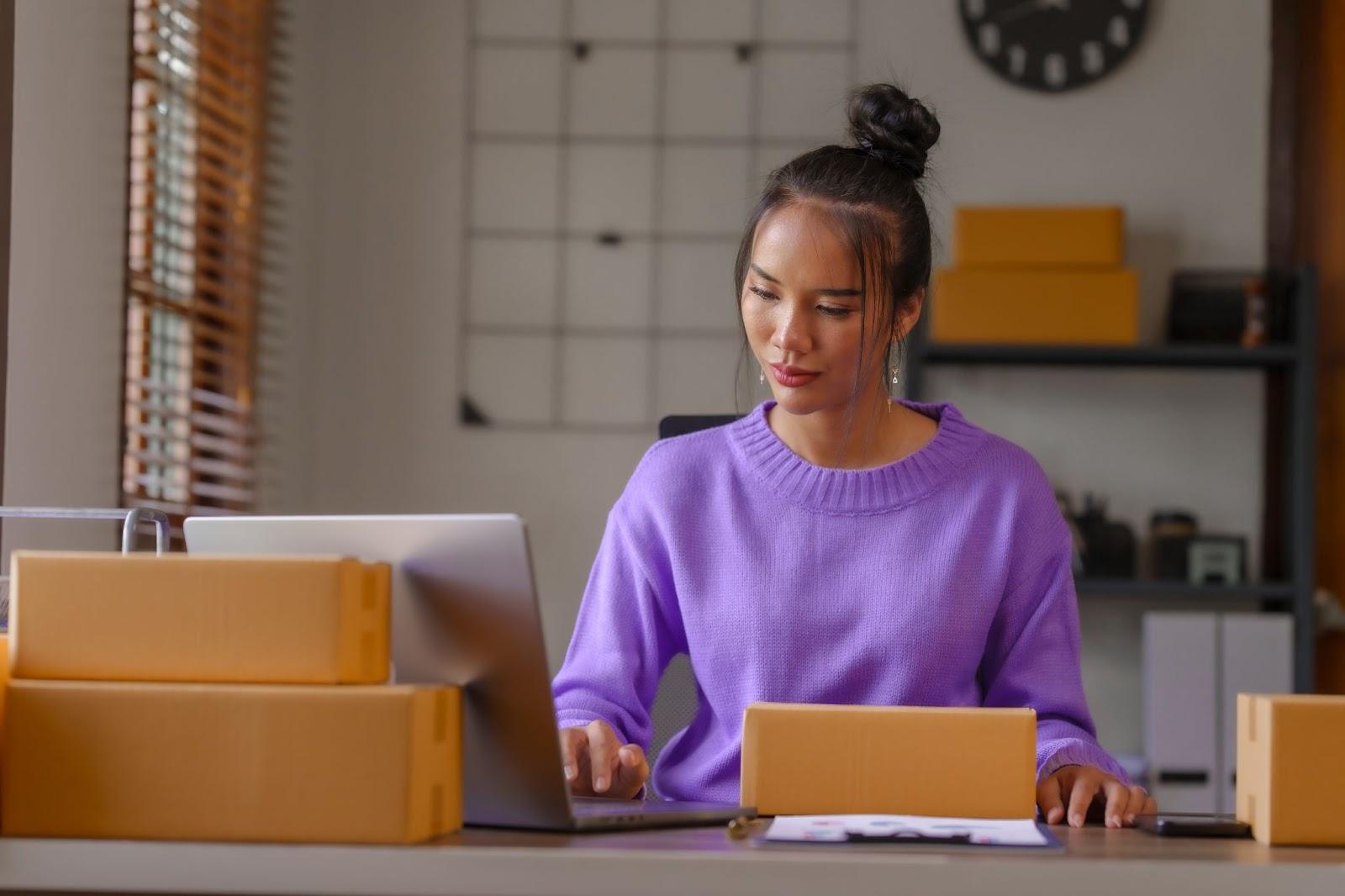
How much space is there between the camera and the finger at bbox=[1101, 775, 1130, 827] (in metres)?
1.26

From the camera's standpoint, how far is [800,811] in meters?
1.15

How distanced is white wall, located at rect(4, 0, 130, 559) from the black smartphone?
1.71 meters

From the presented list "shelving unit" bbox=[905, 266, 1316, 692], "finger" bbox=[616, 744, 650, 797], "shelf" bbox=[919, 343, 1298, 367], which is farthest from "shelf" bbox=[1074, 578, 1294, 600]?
"finger" bbox=[616, 744, 650, 797]

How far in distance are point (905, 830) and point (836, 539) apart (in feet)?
2.00

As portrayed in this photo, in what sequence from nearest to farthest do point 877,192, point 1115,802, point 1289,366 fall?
point 1115,802 → point 877,192 → point 1289,366

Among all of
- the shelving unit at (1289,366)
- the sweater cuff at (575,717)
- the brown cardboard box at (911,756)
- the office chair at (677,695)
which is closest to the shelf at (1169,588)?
the shelving unit at (1289,366)

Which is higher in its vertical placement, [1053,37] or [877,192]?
[1053,37]

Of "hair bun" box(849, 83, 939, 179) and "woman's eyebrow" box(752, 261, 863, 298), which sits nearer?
"woman's eyebrow" box(752, 261, 863, 298)

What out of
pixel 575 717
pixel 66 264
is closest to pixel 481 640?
pixel 575 717

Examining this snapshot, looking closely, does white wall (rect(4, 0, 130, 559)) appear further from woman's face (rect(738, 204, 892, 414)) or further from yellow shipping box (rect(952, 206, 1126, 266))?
yellow shipping box (rect(952, 206, 1126, 266))

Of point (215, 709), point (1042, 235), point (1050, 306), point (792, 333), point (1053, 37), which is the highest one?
point (1053, 37)

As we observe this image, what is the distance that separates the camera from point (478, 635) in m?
1.04

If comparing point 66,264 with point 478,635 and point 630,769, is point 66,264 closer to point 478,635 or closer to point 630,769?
point 630,769

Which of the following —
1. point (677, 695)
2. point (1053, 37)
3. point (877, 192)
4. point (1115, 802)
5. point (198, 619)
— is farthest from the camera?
point (1053, 37)
